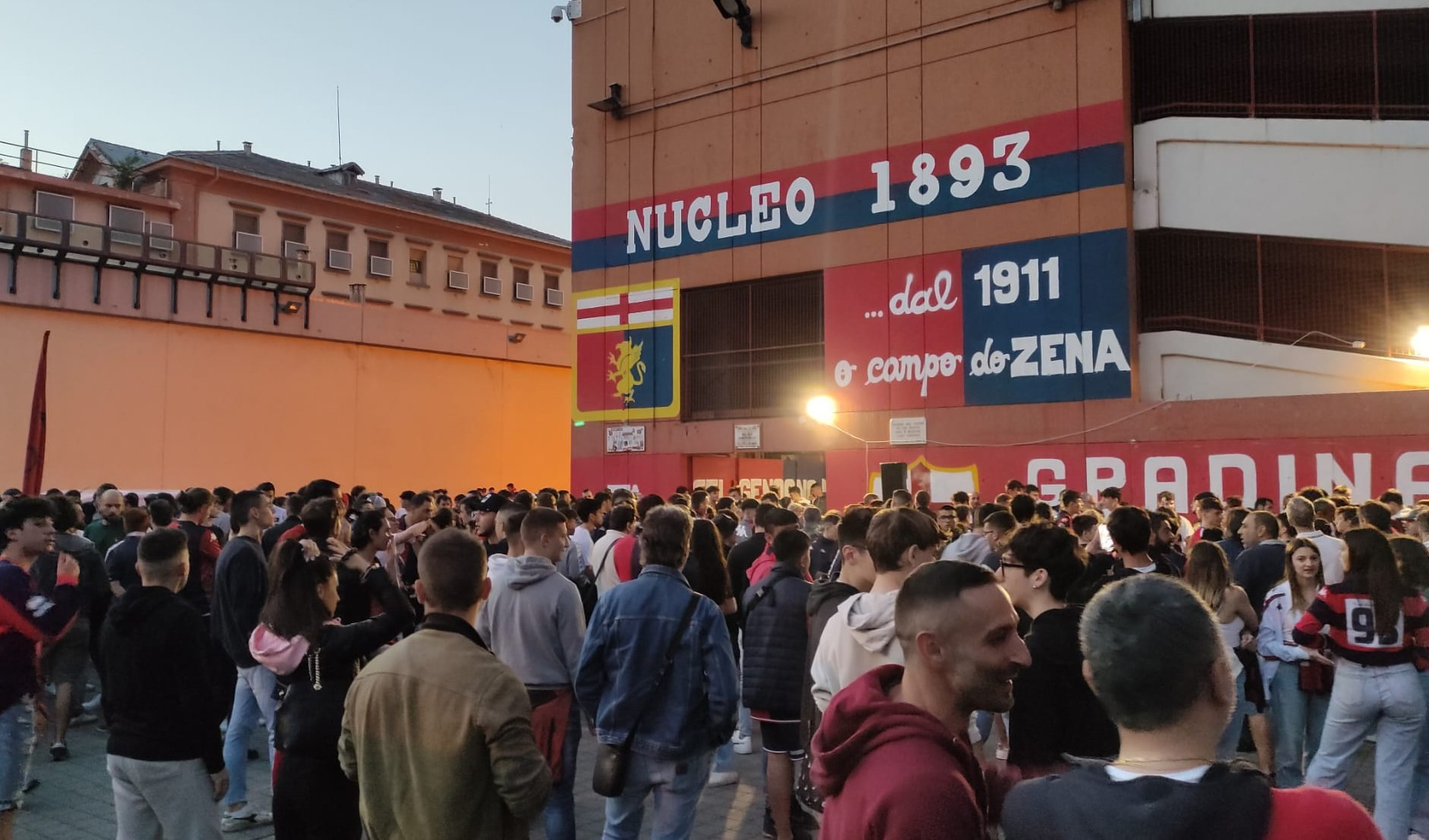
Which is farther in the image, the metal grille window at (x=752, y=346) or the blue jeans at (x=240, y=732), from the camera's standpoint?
the metal grille window at (x=752, y=346)

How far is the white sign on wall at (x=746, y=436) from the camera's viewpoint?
878 inches

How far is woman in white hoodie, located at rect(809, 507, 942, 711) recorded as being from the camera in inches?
164

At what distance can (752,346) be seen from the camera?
75.0ft

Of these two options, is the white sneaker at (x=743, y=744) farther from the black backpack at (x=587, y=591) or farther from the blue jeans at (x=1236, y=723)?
the blue jeans at (x=1236, y=723)

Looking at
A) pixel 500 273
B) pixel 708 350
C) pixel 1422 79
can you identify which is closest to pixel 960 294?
pixel 708 350

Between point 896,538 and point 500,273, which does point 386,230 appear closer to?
point 500,273

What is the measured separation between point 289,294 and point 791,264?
1440 centimetres

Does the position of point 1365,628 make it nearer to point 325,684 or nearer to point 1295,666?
point 1295,666

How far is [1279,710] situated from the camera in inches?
272

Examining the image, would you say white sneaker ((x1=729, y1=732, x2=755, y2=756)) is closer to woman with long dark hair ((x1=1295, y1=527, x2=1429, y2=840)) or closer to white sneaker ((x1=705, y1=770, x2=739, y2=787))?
white sneaker ((x1=705, y1=770, x2=739, y2=787))

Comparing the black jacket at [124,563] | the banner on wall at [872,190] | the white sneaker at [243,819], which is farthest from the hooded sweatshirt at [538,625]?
the banner on wall at [872,190]

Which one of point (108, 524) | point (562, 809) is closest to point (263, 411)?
point (108, 524)

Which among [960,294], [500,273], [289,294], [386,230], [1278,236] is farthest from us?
[500,273]

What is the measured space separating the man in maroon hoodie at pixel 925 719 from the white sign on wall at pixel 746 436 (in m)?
19.8
